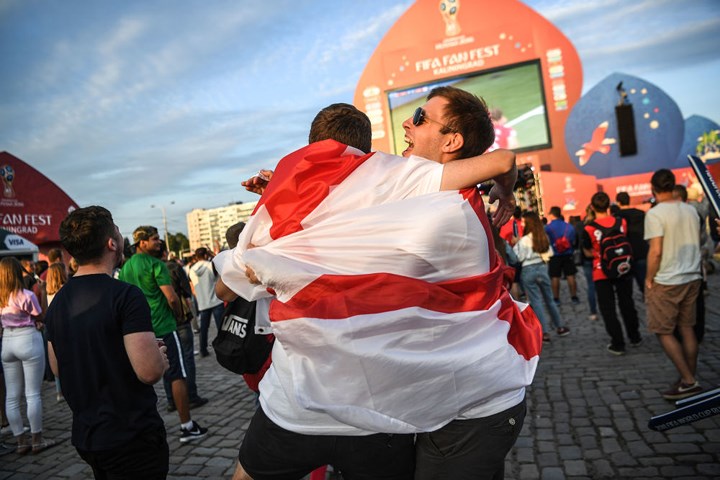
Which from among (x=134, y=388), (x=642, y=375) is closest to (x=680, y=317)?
(x=642, y=375)

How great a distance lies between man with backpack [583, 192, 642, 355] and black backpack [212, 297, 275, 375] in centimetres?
507

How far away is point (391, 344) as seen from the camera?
1.43 metres

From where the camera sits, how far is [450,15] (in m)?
24.0

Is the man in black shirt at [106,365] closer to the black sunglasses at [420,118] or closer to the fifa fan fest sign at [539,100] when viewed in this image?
the black sunglasses at [420,118]

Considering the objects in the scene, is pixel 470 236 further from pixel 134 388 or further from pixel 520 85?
pixel 520 85

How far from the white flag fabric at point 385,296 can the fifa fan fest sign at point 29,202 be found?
70.2 feet

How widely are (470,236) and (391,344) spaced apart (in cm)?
42

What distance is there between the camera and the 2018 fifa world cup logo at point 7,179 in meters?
20.0

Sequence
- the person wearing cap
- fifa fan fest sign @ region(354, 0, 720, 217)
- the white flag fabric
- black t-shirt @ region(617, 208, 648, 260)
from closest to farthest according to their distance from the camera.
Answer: the white flag fabric → the person wearing cap → black t-shirt @ region(617, 208, 648, 260) → fifa fan fest sign @ region(354, 0, 720, 217)

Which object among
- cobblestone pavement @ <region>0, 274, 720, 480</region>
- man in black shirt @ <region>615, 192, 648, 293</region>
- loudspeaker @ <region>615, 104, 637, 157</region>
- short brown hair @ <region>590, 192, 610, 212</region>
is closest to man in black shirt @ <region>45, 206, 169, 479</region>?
cobblestone pavement @ <region>0, 274, 720, 480</region>

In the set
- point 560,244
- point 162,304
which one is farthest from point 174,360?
point 560,244

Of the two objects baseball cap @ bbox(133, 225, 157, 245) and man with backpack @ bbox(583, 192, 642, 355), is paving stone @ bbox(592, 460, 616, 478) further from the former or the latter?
baseball cap @ bbox(133, 225, 157, 245)

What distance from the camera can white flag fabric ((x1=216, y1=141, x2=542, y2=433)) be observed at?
1422 mm

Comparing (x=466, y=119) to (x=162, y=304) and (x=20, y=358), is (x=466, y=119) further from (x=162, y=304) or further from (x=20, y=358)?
(x=20, y=358)
